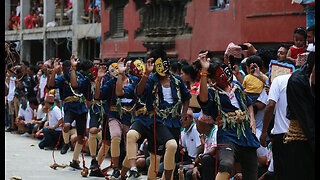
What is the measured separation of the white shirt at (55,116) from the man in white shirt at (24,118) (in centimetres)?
312

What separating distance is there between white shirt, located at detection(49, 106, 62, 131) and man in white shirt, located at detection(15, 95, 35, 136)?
3.12 meters

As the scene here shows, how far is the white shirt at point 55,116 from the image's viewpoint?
51.4 ft

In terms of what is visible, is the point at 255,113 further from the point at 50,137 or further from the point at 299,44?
the point at 50,137

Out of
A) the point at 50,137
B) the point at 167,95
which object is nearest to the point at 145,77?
the point at 167,95

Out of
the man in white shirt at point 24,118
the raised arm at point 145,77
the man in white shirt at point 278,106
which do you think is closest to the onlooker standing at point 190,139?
the raised arm at point 145,77

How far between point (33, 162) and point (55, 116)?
103 inches

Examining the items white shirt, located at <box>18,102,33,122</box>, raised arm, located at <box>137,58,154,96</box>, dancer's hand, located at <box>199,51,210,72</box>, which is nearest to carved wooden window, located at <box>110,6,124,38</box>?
white shirt, located at <box>18,102,33,122</box>

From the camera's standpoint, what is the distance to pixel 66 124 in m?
12.8

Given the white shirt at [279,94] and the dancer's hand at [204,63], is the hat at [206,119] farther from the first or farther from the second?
the white shirt at [279,94]

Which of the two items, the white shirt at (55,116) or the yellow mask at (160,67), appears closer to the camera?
the yellow mask at (160,67)

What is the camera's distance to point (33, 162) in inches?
522

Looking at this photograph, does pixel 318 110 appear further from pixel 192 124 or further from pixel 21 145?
pixel 21 145

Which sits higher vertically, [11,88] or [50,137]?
[11,88]

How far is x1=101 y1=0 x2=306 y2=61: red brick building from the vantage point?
15.9 m
